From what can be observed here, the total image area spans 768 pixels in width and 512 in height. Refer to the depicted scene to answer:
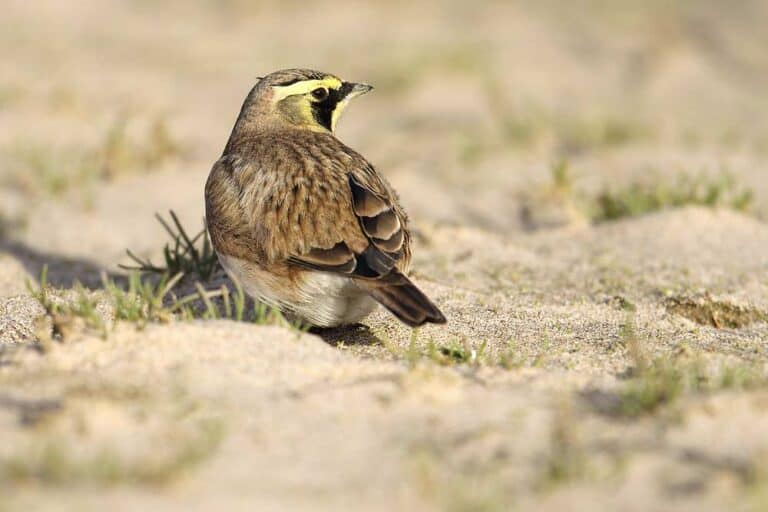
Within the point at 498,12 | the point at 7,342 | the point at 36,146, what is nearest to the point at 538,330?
the point at 7,342

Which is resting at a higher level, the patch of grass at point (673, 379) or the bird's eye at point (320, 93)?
the bird's eye at point (320, 93)

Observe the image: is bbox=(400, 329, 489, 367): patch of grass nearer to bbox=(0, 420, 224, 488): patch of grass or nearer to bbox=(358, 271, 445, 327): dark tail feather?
bbox=(358, 271, 445, 327): dark tail feather

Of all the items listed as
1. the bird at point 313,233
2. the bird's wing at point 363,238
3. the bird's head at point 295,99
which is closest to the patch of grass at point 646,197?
the bird's head at point 295,99

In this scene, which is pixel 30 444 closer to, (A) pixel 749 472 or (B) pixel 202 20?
(A) pixel 749 472

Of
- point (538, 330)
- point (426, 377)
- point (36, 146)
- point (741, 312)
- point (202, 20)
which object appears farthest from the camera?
point (202, 20)

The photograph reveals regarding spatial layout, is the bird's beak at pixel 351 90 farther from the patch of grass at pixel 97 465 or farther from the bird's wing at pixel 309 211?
the patch of grass at pixel 97 465

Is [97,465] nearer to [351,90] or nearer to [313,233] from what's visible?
[313,233]

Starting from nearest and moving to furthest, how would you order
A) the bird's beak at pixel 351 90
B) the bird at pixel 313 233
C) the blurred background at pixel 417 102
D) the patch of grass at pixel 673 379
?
the patch of grass at pixel 673 379
the bird at pixel 313 233
the bird's beak at pixel 351 90
the blurred background at pixel 417 102

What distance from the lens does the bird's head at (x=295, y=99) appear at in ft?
16.9

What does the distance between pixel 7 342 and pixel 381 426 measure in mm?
1959

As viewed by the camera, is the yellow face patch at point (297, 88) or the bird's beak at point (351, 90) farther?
the bird's beak at point (351, 90)

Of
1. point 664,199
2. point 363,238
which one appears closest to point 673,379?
point 363,238

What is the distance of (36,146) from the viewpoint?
879 centimetres

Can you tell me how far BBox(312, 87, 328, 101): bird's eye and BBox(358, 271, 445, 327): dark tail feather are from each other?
58.6 inches
